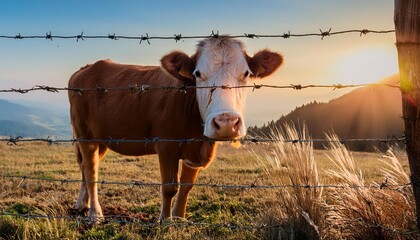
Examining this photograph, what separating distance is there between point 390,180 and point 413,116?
1.72m

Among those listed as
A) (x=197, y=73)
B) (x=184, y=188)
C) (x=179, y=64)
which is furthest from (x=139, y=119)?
(x=197, y=73)

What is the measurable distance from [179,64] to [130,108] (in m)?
1.45

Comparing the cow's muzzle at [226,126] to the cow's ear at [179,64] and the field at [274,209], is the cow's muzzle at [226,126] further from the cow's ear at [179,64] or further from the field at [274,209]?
the cow's ear at [179,64]

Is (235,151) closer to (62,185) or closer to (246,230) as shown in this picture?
(62,185)

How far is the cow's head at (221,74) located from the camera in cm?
454

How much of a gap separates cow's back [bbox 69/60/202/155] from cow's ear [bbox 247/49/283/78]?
2.93 ft

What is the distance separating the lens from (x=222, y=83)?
4.98 metres

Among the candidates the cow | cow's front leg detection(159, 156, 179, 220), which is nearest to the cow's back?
the cow

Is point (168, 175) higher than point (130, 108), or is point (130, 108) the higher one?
point (130, 108)

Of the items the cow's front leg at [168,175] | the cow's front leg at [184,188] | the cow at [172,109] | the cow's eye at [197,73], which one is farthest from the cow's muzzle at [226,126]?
the cow's front leg at [184,188]

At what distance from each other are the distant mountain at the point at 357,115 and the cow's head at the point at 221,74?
28970mm

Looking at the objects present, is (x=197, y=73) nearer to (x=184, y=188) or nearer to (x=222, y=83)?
(x=222, y=83)

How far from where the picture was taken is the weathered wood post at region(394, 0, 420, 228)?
10.7 feet

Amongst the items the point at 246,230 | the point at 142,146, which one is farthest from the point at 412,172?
the point at 142,146
